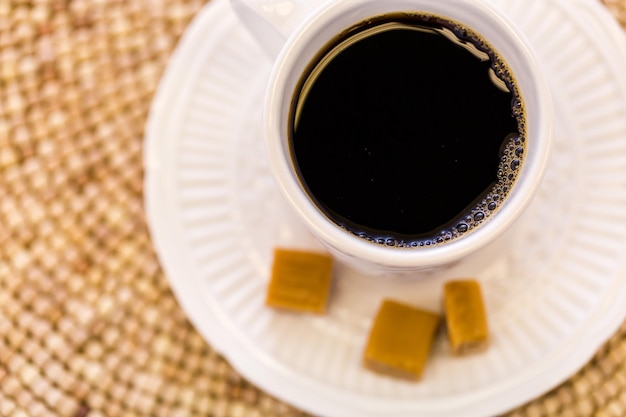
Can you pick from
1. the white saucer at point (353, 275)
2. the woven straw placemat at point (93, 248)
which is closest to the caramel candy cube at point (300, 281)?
the white saucer at point (353, 275)

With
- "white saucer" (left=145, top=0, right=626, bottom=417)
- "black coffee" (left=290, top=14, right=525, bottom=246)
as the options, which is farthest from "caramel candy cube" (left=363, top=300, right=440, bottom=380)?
"black coffee" (left=290, top=14, right=525, bottom=246)

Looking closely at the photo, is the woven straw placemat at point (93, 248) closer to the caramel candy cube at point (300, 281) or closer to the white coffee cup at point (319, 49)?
the caramel candy cube at point (300, 281)

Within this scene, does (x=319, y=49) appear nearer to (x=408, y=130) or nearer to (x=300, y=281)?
(x=408, y=130)

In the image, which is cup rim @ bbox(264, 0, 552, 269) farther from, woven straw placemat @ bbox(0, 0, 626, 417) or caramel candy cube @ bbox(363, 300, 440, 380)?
woven straw placemat @ bbox(0, 0, 626, 417)

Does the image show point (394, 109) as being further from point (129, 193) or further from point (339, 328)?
point (129, 193)

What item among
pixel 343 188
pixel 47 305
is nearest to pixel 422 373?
pixel 343 188

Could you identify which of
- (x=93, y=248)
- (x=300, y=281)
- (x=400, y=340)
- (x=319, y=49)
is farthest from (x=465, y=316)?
(x=93, y=248)
